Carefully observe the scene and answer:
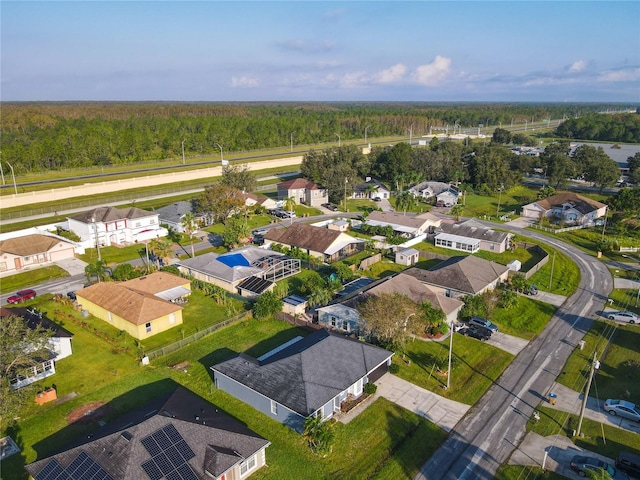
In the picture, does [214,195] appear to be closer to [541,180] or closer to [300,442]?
[300,442]

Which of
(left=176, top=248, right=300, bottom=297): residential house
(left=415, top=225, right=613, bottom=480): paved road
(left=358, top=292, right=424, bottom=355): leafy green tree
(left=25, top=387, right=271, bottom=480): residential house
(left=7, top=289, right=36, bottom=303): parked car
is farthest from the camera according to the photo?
(left=176, top=248, right=300, bottom=297): residential house

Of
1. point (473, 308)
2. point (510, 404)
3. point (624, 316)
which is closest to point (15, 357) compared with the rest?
point (510, 404)

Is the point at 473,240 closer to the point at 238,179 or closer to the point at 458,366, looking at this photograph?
the point at 458,366

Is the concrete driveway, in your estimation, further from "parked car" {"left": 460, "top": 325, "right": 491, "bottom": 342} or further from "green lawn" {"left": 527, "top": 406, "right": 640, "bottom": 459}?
"parked car" {"left": 460, "top": 325, "right": 491, "bottom": 342}

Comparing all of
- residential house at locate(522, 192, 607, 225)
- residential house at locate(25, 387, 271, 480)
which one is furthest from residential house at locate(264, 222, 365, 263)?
residential house at locate(522, 192, 607, 225)

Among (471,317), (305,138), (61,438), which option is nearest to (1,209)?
(61,438)

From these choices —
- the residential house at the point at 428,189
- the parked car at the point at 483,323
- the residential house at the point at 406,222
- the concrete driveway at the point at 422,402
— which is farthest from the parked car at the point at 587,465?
the residential house at the point at 428,189

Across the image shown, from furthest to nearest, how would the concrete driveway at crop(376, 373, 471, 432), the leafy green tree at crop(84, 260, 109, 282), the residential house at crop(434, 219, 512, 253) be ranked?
the residential house at crop(434, 219, 512, 253) < the leafy green tree at crop(84, 260, 109, 282) < the concrete driveway at crop(376, 373, 471, 432)

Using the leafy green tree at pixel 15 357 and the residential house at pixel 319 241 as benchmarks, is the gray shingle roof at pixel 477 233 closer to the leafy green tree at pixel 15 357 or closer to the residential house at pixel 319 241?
the residential house at pixel 319 241
